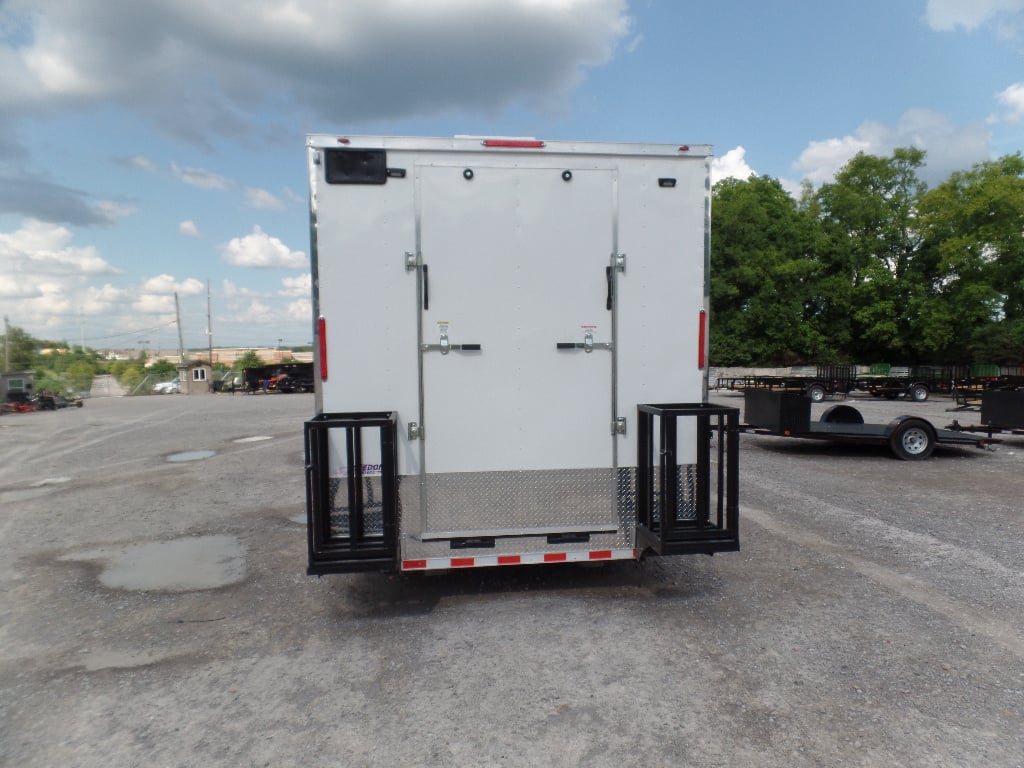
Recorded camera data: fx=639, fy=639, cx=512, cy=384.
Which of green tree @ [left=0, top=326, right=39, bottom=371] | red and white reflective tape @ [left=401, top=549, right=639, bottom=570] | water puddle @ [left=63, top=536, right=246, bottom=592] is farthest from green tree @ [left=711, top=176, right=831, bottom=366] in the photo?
green tree @ [left=0, top=326, right=39, bottom=371]

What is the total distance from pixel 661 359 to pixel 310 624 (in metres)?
3.12

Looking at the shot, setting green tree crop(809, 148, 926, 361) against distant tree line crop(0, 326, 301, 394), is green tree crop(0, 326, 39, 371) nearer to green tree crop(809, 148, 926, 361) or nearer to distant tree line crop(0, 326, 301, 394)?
distant tree line crop(0, 326, 301, 394)

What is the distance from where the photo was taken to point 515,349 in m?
4.54

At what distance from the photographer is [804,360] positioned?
3922 centimetres

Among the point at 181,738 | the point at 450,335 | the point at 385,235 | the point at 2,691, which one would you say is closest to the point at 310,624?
the point at 181,738

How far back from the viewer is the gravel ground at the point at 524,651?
3049mm

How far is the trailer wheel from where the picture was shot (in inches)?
436

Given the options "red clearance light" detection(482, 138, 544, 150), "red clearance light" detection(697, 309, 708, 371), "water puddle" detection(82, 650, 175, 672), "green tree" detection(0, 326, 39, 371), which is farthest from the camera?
"green tree" detection(0, 326, 39, 371)

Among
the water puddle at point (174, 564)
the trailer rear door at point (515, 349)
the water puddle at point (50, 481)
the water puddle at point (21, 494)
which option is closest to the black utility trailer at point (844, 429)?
the trailer rear door at point (515, 349)

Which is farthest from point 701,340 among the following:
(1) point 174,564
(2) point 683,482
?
(1) point 174,564

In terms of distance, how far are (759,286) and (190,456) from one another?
3478 centimetres

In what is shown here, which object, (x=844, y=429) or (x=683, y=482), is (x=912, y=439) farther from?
(x=683, y=482)

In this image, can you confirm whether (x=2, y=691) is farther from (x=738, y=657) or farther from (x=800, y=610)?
(x=800, y=610)

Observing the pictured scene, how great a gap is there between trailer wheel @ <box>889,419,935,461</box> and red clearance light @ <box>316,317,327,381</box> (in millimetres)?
10403
